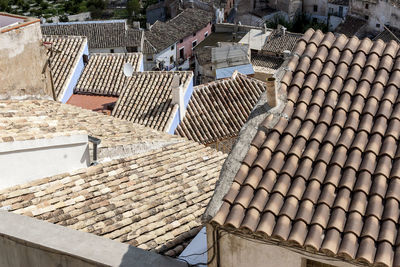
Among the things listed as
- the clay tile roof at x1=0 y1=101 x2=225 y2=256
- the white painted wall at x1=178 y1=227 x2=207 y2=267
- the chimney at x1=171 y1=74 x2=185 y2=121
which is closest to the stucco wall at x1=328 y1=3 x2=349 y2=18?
the chimney at x1=171 y1=74 x2=185 y2=121

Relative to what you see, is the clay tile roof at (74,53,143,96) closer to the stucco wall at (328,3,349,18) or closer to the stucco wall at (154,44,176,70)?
the stucco wall at (154,44,176,70)

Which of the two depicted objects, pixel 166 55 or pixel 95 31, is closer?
pixel 95 31

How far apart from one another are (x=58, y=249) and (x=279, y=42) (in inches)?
1496

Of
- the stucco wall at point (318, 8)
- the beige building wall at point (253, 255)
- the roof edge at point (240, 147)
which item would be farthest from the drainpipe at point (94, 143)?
the stucco wall at point (318, 8)

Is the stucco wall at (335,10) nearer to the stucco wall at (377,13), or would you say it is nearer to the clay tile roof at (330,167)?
the stucco wall at (377,13)

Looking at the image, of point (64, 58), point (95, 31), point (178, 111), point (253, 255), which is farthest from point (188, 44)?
point (253, 255)

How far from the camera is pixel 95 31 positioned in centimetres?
4569

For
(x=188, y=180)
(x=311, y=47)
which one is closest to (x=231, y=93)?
(x=188, y=180)

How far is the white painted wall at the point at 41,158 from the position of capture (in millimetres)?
9008

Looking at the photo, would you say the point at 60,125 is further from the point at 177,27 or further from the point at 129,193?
the point at 177,27

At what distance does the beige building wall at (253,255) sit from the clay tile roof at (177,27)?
4153cm

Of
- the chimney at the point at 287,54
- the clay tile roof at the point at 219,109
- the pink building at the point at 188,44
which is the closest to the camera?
the chimney at the point at 287,54

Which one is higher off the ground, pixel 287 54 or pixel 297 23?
pixel 287 54

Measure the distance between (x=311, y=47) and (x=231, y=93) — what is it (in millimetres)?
14306
